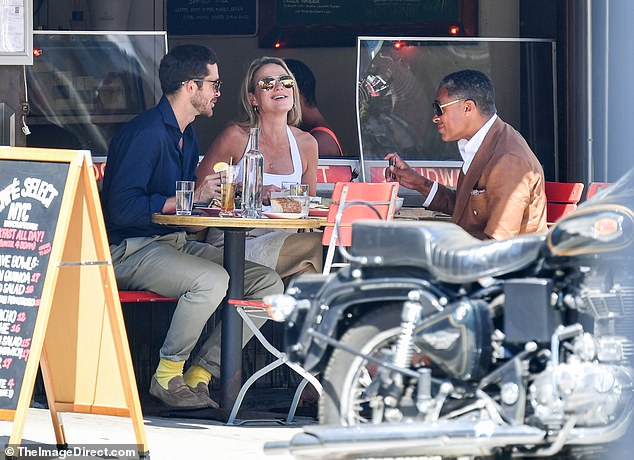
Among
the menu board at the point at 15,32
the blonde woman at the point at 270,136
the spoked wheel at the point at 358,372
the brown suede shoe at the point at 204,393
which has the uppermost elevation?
the menu board at the point at 15,32

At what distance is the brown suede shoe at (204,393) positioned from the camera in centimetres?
649

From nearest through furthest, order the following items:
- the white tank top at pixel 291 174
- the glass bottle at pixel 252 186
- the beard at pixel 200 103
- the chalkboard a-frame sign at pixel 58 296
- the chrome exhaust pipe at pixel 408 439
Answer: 1. the chrome exhaust pipe at pixel 408 439
2. the chalkboard a-frame sign at pixel 58 296
3. the glass bottle at pixel 252 186
4. the beard at pixel 200 103
5. the white tank top at pixel 291 174

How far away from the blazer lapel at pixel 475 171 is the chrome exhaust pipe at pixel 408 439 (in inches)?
80.8

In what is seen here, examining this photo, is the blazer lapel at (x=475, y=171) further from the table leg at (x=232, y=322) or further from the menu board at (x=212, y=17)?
the menu board at (x=212, y=17)

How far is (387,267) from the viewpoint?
13.8ft

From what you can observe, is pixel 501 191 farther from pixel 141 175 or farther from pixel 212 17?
pixel 212 17

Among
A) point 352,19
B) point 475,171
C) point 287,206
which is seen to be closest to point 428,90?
point 352,19

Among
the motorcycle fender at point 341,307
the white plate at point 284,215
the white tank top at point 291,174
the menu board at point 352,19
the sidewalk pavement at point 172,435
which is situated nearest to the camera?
the motorcycle fender at point 341,307

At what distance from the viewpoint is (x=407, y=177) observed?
6711 mm

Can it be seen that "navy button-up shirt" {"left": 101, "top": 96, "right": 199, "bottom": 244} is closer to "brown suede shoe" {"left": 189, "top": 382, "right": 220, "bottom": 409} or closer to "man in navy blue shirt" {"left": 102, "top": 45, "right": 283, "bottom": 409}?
"man in navy blue shirt" {"left": 102, "top": 45, "right": 283, "bottom": 409}

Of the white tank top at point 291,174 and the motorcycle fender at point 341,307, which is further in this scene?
the white tank top at point 291,174

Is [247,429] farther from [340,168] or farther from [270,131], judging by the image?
[340,168]

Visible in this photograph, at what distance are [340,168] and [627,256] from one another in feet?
14.1

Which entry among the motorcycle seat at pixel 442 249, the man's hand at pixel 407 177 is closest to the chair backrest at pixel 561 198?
the man's hand at pixel 407 177
